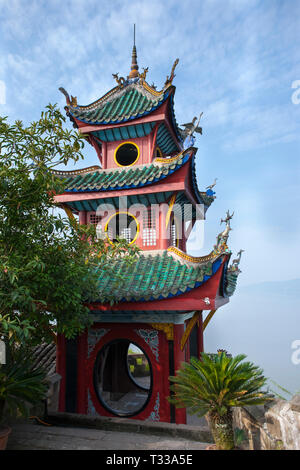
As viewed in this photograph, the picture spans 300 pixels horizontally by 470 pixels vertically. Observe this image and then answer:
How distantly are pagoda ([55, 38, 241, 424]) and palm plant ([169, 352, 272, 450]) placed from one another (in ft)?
6.21

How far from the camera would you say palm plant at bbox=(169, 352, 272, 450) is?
626cm

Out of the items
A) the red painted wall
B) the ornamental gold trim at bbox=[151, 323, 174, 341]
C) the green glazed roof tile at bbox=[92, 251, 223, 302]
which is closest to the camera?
the green glazed roof tile at bbox=[92, 251, 223, 302]

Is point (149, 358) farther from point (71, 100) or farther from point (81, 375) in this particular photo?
point (71, 100)

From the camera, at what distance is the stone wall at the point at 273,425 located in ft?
18.6

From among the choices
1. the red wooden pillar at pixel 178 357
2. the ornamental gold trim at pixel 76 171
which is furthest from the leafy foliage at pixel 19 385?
the ornamental gold trim at pixel 76 171

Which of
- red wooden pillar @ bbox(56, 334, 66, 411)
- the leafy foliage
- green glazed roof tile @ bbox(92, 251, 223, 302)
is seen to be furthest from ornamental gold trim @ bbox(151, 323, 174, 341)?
the leafy foliage

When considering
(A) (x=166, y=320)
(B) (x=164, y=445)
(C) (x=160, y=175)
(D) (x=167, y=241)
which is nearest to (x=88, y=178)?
(C) (x=160, y=175)

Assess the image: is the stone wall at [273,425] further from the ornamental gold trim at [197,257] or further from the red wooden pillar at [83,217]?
the red wooden pillar at [83,217]

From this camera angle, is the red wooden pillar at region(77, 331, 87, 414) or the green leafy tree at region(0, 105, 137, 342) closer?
the green leafy tree at region(0, 105, 137, 342)

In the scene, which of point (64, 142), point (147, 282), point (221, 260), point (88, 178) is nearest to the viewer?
point (64, 142)

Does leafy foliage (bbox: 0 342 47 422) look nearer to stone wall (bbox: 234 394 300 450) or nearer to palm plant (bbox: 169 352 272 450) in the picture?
palm plant (bbox: 169 352 272 450)

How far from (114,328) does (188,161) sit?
588 centimetres

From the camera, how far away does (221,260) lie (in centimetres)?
823
